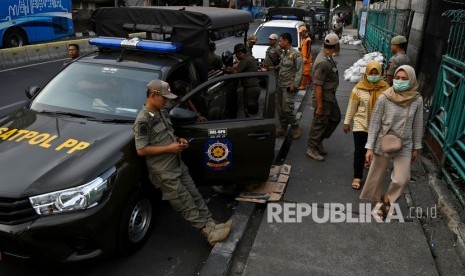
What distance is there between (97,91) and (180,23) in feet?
5.41

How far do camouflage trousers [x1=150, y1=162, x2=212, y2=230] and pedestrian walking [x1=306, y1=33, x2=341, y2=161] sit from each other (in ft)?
7.77

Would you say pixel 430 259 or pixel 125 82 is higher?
pixel 125 82

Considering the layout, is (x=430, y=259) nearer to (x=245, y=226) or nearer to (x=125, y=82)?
(x=245, y=226)

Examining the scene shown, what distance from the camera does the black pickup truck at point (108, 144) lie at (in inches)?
111

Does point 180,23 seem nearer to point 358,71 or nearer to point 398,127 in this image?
point 398,127

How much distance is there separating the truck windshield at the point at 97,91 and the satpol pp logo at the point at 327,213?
1.88 meters

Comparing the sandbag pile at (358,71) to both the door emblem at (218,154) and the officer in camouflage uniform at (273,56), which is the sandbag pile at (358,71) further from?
the door emblem at (218,154)

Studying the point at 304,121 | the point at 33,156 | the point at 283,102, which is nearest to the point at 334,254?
the point at 33,156

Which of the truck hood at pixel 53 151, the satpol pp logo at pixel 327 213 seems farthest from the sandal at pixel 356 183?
the truck hood at pixel 53 151

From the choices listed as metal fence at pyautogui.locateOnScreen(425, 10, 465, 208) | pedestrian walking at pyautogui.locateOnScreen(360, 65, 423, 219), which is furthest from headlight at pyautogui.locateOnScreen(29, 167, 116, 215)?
metal fence at pyautogui.locateOnScreen(425, 10, 465, 208)

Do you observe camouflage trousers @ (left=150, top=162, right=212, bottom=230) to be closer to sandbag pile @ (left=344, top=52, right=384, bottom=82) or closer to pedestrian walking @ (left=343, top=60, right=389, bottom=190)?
pedestrian walking @ (left=343, top=60, right=389, bottom=190)

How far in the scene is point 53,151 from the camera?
3186mm

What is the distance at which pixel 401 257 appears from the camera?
349 cm

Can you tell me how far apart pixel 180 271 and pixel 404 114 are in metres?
2.65
